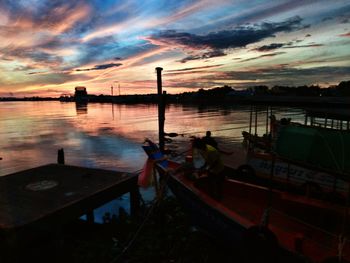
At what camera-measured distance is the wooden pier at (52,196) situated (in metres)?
6.08

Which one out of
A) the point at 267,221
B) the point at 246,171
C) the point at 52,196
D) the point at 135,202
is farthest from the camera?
the point at 246,171

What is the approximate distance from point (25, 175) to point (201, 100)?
507ft

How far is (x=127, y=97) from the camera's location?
191125 millimetres

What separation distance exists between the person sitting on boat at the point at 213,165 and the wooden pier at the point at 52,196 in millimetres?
2896

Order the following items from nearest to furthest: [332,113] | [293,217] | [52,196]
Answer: [52,196]
[293,217]
[332,113]

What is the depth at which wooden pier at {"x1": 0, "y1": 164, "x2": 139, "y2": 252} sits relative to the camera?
6.08m

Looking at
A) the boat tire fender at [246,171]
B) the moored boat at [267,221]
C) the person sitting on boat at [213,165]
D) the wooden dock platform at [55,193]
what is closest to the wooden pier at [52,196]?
the wooden dock platform at [55,193]

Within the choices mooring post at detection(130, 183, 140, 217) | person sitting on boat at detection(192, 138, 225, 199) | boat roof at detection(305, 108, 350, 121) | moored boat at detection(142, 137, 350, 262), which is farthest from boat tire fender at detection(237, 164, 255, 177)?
mooring post at detection(130, 183, 140, 217)

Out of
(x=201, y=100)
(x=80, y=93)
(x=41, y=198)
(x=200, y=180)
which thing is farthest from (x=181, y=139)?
(x=80, y=93)

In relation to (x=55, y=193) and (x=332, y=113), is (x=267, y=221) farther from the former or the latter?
(x=55, y=193)

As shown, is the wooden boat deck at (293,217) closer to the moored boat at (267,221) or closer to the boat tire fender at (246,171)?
the moored boat at (267,221)

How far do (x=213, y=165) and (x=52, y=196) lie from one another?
4481mm

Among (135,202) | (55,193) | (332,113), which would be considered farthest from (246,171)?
(55,193)

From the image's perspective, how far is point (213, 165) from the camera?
817 cm
